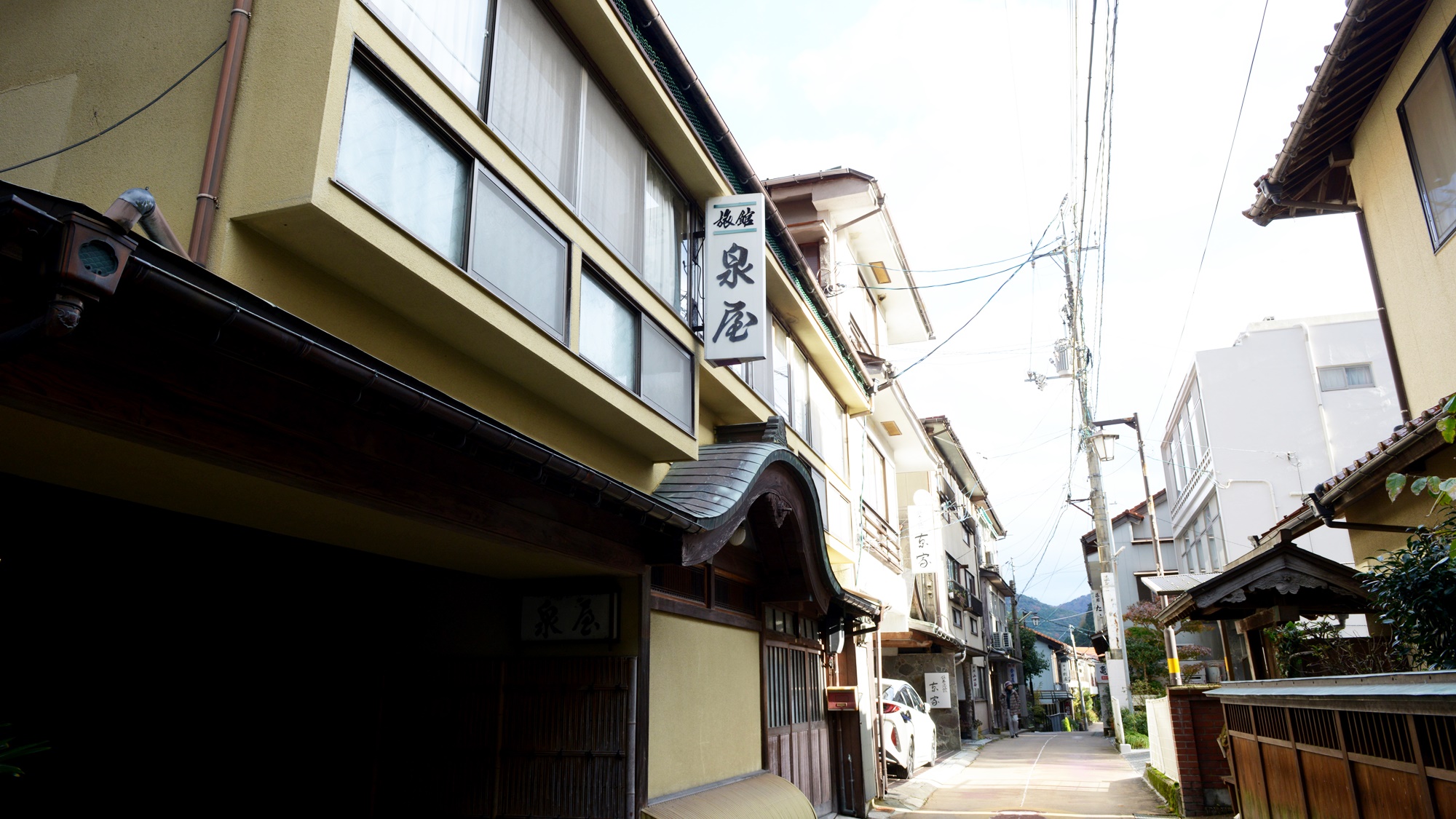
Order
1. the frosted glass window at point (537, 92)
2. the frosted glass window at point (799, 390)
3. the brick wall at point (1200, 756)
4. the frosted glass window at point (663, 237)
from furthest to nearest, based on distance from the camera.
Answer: the frosted glass window at point (799, 390), the brick wall at point (1200, 756), the frosted glass window at point (663, 237), the frosted glass window at point (537, 92)

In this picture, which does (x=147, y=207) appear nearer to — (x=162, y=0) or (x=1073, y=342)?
(x=162, y=0)

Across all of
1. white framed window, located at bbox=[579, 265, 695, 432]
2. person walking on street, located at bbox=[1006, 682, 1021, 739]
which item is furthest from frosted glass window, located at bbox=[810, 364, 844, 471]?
person walking on street, located at bbox=[1006, 682, 1021, 739]

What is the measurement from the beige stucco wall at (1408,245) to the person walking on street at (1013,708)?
4661 cm

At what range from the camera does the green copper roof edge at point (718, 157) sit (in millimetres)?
9656

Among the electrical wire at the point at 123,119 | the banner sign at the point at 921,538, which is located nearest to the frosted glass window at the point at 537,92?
the electrical wire at the point at 123,119

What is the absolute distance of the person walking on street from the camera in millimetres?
56884

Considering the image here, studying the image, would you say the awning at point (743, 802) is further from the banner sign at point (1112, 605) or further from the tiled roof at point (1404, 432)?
the banner sign at point (1112, 605)

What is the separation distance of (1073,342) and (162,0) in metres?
26.0

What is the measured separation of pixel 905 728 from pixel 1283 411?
16.7 metres

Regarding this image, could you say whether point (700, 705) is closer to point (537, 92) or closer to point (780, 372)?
point (780, 372)

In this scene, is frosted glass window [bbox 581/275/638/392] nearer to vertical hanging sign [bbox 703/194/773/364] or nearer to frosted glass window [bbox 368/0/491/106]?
vertical hanging sign [bbox 703/194/773/364]

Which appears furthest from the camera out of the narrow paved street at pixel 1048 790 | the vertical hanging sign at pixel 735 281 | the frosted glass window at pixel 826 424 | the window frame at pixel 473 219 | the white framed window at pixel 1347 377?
the white framed window at pixel 1347 377

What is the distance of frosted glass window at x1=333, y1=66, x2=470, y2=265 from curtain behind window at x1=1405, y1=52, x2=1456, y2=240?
35.3ft

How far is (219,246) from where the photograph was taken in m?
5.20
